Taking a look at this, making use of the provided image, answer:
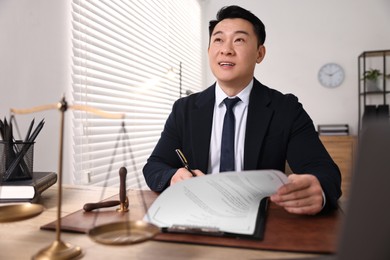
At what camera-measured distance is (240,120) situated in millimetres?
1632

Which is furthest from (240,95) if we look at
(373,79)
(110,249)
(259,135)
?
(373,79)

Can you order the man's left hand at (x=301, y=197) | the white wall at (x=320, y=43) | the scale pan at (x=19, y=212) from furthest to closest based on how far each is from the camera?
the white wall at (x=320, y=43) → the man's left hand at (x=301, y=197) → the scale pan at (x=19, y=212)

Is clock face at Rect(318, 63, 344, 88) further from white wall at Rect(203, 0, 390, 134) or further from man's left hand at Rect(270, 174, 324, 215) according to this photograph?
man's left hand at Rect(270, 174, 324, 215)

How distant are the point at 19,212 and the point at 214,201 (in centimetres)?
39

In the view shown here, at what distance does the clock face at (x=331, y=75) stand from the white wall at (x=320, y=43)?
0.19 ft

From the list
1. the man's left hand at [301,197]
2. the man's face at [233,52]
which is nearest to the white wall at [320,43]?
the man's face at [233,52]

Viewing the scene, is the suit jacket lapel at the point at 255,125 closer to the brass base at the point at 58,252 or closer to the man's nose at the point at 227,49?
the man's nose at the point at 227,49

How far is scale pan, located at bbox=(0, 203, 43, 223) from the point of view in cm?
62

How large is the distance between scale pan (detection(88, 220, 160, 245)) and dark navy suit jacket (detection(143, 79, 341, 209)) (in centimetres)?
90

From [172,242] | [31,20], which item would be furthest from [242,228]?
[31,20]

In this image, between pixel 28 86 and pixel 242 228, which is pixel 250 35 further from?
pixel 242 228

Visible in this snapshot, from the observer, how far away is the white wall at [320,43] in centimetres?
473

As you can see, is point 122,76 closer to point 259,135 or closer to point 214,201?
point 259,135

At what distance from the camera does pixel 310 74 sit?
16.0 ft
